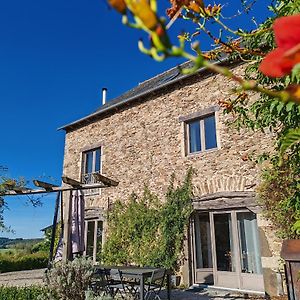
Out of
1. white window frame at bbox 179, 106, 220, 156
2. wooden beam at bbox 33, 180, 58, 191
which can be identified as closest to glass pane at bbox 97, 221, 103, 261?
wooden beam at bbox 33, 180, 58, 191

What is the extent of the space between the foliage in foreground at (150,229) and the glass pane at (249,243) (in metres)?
1.67

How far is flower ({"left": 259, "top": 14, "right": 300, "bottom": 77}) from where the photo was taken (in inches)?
17.4

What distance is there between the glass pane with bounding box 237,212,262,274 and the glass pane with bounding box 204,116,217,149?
7.91 ft

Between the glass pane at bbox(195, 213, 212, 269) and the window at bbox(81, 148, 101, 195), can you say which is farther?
the window at bbox(81, 148, 101, 195)

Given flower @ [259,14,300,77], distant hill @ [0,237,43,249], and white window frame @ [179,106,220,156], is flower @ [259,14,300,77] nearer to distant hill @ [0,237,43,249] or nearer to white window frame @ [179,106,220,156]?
white window frame @ [179,106,220,156]

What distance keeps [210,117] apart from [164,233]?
13.7ft

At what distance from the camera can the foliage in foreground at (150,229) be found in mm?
9359

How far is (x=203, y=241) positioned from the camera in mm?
9289

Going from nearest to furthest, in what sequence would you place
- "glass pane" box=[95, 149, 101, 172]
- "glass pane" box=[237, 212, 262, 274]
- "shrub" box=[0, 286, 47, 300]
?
"shrub" box=[0, 286, 47, 300]
"glass pane" box=[237, 212, 262, 274]
"glass pane" box=[95, 149, 101, 172]

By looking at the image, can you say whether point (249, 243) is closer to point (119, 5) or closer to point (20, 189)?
point (20, 189)

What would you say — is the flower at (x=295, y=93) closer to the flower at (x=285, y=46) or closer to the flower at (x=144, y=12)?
the flower at (x=285, y=46)

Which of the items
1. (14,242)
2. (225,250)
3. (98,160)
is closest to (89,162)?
(98,160)

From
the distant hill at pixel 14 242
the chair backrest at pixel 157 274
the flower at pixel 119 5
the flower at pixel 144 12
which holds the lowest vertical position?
the chair backrest at pixel 157 274

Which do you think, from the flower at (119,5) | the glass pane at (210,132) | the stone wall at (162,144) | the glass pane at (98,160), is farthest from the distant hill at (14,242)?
the flower at (119,5)
